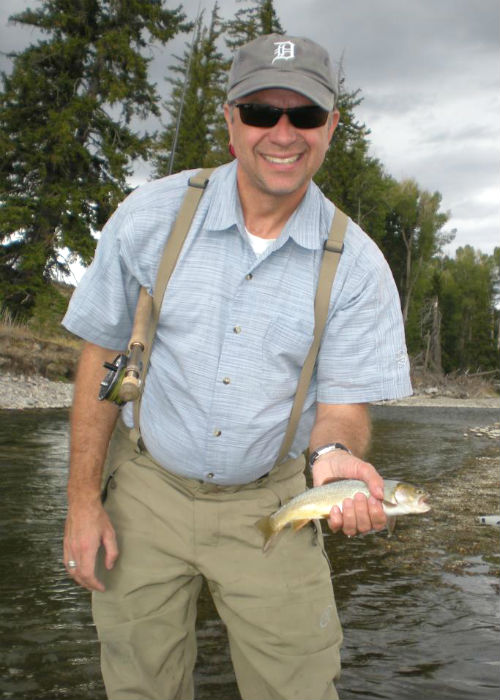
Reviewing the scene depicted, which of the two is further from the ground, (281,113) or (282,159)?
(281,113)

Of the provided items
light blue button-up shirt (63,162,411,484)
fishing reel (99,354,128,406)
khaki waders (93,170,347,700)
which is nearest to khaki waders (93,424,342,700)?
khaki waders (93,170,347,700)

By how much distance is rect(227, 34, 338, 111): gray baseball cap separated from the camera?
2.89 m

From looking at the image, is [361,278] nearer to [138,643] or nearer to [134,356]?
[134,356]

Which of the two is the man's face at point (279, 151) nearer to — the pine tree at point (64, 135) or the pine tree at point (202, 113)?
the pine tree at point (64, 135)

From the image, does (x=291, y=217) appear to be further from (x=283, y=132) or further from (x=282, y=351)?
(x=282, y=351)

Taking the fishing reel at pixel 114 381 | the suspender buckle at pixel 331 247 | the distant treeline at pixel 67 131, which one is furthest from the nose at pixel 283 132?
the distant treeline at pixel 67 131

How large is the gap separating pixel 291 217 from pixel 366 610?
349 centimetres

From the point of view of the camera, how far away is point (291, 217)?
2945 mm

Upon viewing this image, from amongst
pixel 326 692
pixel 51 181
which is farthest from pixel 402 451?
pixel 51 181

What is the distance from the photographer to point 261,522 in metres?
2.85

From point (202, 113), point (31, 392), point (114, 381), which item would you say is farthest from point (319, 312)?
point (202, 113)

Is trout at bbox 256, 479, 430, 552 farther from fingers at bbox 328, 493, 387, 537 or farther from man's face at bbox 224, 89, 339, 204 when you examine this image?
man's face at bbox 224, 89, 339, 204

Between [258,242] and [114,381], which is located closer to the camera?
[114,381]

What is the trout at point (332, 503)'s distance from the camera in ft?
8.58
